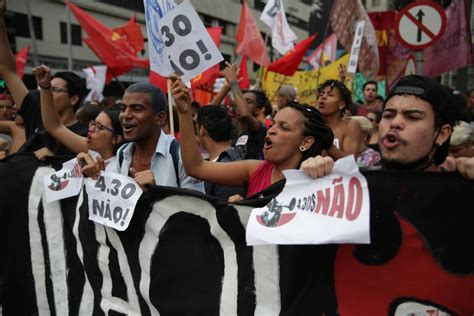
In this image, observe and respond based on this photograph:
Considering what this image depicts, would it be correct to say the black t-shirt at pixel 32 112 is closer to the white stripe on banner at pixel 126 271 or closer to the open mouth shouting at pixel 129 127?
the open mouth shouting at pixel 129 127

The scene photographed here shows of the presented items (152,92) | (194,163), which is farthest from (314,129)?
(152,92)

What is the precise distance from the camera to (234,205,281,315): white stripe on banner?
223 centimetres

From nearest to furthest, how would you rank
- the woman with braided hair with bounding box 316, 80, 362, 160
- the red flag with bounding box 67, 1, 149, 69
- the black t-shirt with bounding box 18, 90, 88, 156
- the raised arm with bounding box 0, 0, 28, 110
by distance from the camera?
the black t-shirt with bounding box 18, 90, 88, 156, the raised arm with bounding box 0, 0, 28, 110, the woman with braided hair with bounding box 316, 80, 362, 160, the red flag with bounding box 67, 1, 149, 69

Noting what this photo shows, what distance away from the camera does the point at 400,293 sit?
200cm

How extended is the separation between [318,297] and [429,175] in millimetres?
682

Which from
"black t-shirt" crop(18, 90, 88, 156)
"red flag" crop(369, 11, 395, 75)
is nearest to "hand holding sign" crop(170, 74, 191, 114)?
"black t-shirt" crop(18, 90, 88, 156)

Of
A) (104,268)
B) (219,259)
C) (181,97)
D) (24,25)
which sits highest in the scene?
(181,97)

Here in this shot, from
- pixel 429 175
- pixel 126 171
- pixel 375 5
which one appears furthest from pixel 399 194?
pixel 375 5

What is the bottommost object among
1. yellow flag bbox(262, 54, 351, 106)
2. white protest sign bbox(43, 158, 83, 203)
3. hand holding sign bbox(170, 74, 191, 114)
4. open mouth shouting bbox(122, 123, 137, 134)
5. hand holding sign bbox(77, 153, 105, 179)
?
yellow flag bbox(262, 54, 351, 106)

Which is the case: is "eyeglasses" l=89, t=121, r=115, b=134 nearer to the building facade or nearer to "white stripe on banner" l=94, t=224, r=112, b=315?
"white stripe on banner" l=94, t=224, r=112, b=315

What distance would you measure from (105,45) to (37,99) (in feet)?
22.8

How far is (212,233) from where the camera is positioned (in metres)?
2.45

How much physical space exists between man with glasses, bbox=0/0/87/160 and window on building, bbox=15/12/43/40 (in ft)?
73.1

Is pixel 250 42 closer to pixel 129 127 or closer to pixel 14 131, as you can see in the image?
pixel 14 131
